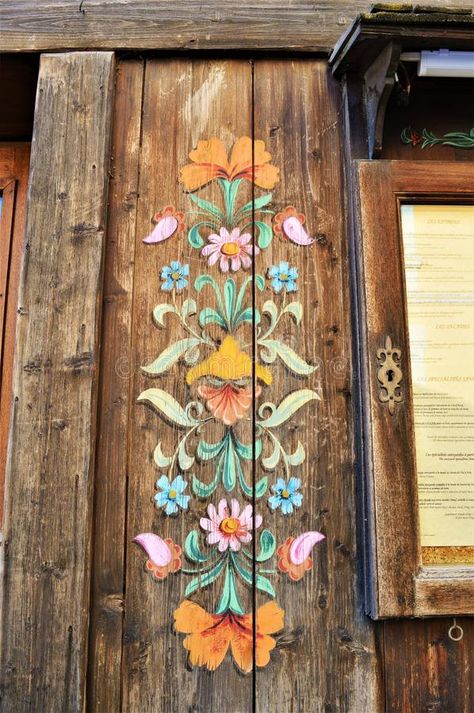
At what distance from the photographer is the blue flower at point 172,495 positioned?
176 centimetres

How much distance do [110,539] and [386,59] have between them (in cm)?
174

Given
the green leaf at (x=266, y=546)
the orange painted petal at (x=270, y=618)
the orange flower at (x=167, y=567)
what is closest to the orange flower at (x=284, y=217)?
the green leaf at (x=266, y=546)

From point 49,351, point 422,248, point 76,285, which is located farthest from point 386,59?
point 49,351

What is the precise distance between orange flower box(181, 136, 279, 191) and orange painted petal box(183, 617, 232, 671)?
1.44 meters

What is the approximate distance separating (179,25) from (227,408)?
4.53ft

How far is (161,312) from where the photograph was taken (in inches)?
73.3

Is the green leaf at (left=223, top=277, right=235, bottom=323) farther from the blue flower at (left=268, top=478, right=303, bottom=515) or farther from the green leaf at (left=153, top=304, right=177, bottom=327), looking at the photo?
the blue flower at (left=268, top=478, right=303, bottom=515)

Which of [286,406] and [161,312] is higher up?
[161,312]

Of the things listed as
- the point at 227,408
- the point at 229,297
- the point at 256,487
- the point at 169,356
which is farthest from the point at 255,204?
the point at 256,487

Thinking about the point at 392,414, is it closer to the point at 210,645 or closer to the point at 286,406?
the point at 286,406

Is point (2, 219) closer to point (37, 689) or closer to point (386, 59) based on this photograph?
point (386, 59)

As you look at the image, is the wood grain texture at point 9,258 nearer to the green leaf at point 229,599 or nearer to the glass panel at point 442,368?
the green leaf at point 229,599

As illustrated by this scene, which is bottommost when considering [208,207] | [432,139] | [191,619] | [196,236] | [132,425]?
[191,619]

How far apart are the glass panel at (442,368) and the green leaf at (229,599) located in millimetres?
591
